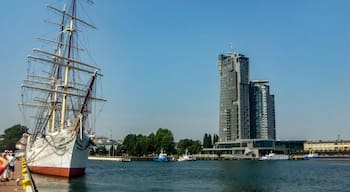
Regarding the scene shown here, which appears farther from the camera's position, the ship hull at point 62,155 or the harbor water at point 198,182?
the ship hull at point 62,155

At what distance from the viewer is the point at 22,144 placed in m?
99.7

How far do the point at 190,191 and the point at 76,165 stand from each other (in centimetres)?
2280

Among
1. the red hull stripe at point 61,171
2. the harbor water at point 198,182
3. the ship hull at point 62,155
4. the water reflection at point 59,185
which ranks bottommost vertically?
the harbor water at point 198,182

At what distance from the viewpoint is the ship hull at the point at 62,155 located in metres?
61.9

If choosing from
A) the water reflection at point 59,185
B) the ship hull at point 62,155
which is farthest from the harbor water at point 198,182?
the ship hull at point 62,155

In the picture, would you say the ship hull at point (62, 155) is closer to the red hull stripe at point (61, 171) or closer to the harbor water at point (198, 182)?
the red hull stripe at point (61, 171)

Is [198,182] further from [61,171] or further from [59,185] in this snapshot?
[59,185]

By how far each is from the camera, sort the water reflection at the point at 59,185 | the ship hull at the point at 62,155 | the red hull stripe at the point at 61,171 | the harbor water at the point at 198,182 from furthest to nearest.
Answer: the ship hull at the point at 62,155 < the red hull stripe at the point at 61,171 < the harbor water at the point at 198,182 < the water reflection at the point at 59,185

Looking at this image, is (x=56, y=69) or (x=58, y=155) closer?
(x=58, y=155)

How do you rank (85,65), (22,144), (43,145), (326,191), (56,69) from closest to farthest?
1. (326,191)
2. (43,145)
3. (85,65)
4. (56,69)
5. (22,144)

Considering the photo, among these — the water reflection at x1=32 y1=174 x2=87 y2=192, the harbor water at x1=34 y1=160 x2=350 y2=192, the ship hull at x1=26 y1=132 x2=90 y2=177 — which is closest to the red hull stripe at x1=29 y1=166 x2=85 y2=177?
the ship hull at x1=26 y1=132 x2=90 y2=177

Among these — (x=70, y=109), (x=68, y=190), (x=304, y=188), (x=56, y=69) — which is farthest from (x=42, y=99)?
(x=304, y=188)

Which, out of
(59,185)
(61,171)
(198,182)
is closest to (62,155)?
(61,171)

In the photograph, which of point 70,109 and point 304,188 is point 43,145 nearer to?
point 70,109
